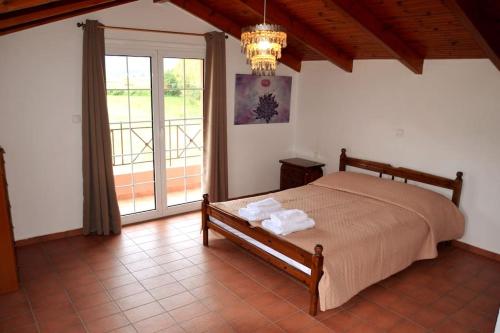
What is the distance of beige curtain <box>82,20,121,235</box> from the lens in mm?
4207

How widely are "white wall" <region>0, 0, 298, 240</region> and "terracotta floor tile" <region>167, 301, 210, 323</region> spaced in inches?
82.5

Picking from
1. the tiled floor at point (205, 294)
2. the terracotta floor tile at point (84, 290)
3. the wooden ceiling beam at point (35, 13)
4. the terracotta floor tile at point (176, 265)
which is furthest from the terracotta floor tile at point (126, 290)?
the wooden ceiling beam at point (35, 13)

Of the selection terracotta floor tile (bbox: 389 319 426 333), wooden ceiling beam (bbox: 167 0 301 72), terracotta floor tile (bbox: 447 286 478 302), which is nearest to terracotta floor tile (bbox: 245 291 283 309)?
terracotta floor tile (bbox: 389 319 426 333)

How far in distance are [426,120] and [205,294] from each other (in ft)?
10.5

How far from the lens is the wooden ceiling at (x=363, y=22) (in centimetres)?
306

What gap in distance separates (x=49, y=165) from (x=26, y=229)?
0.74m

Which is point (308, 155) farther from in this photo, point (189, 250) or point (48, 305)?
point (48, 305)

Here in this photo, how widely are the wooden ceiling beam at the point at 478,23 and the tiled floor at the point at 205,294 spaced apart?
214cm

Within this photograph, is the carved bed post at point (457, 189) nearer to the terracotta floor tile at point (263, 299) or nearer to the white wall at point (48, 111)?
the terracotta floor tile at point (263, 299)

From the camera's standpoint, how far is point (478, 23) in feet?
10.0

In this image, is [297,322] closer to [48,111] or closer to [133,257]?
[133,257]

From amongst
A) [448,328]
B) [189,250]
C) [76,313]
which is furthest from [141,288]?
[448,328]

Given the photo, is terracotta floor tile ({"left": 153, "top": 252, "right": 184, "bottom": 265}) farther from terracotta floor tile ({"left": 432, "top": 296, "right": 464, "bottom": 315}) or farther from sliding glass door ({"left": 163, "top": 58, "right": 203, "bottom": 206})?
terracotta floor tile ({"left": 432, "top": 296, "right": 464, "bottom": 315})

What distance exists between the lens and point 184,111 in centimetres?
523
